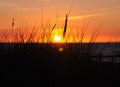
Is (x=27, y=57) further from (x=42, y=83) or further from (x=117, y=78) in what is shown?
(x=117, y=78)

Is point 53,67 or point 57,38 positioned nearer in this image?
point 53,67

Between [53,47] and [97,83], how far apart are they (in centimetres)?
134

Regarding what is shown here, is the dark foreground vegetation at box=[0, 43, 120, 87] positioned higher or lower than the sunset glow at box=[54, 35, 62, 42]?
lower

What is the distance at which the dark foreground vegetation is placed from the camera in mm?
5859

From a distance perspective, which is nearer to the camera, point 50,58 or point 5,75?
point 5,75

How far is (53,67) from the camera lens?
6.16 metres

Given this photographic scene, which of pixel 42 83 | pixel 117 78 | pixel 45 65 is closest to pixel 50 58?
pixel 45 65

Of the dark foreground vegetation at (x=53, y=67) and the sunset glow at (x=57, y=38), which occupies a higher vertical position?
the sunset glow at (x=57, y=38)

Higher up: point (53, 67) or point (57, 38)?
point (57, 38)

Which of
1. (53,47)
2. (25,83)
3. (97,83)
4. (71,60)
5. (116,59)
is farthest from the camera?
(116,59)

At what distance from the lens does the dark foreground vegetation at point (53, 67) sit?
19.2 ft

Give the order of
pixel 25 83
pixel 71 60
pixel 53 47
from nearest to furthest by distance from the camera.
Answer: pixel 25 83 → pixel 71 60 → pixel 53 47

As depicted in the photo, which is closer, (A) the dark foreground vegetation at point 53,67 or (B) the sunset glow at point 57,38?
(A) the dark foreground vegetation at point 53,67

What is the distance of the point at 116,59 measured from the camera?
7.68m
